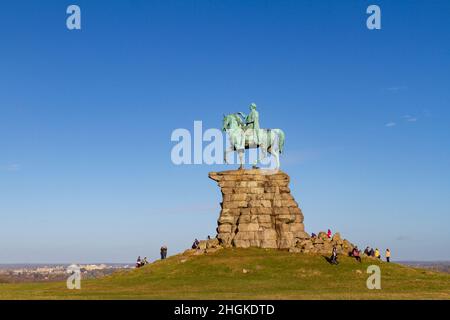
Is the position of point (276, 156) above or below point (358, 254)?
above

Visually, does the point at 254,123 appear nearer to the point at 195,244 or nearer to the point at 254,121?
the point at 254,121

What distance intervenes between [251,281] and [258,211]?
14632 mm

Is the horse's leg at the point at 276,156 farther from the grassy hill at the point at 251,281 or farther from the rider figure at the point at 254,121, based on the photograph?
the grassy hill at the point at 251,281

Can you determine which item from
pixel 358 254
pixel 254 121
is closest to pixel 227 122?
pixel 254 121

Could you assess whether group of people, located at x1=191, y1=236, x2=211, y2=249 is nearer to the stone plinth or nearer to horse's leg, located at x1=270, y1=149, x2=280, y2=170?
the stone plinth

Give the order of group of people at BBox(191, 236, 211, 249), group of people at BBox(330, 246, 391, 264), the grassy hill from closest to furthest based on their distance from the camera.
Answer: the grassy hill, group of people at BBox(330, 246, 391, 264), group of people at BBox(191, 236, 211, 249)

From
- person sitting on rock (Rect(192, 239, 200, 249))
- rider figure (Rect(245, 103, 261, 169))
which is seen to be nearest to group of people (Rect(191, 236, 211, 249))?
person sitting on rock (Rect(192, 239, 200, 249))

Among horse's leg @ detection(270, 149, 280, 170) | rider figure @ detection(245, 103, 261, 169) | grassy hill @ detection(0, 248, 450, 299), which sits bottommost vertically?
grassy hill @ detection(0, 248, 450, 299)

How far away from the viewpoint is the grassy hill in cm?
3684

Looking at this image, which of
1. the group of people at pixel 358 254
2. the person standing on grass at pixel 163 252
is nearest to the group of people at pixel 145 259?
the person standing on grass at pixel 163 252

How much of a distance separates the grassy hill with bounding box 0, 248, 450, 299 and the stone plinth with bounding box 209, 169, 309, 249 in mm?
2065

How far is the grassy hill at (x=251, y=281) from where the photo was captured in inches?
1451

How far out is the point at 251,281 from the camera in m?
46.1
